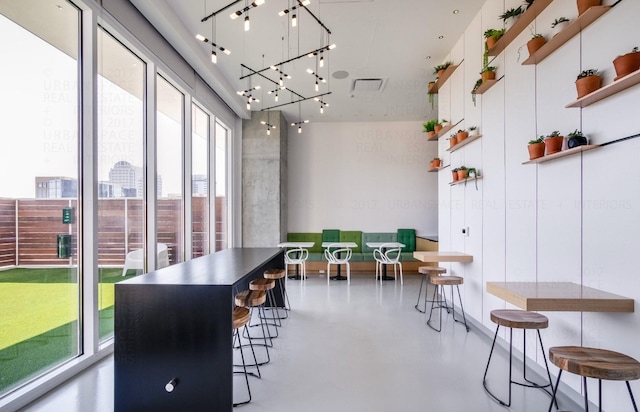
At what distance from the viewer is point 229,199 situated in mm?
6949

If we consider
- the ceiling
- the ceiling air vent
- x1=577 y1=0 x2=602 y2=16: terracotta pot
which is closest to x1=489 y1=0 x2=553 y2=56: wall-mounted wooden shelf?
x1=577 y1=0 x2=602 y2=16: terracotta pot

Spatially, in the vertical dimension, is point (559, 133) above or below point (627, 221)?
above

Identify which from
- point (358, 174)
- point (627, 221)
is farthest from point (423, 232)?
point (627, 221)

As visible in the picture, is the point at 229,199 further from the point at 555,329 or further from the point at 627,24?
the point at 627,24

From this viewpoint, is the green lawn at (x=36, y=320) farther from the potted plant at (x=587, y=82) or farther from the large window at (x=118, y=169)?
the potted plant at (x=587, y=82)

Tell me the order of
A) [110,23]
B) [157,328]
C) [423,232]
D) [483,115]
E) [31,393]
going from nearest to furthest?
[157,328]
[31,393]
[110,23]
[483,115]
[423,232]

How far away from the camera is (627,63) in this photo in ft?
5.93

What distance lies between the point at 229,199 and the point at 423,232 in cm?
504

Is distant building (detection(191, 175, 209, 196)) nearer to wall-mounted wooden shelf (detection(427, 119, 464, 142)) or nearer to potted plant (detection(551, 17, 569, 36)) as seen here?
wall-mounted wooden shelf (detection(427, 119, 464, 142))

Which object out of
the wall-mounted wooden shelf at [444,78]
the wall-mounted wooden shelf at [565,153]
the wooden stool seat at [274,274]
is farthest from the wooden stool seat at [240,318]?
the wall-mounted wooden shelf at [444,78]

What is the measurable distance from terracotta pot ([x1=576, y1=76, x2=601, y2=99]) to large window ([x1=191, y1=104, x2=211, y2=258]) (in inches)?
191

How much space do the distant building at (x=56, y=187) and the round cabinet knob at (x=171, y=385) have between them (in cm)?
196

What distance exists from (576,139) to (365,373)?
252cm

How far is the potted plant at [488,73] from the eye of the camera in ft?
11.2
